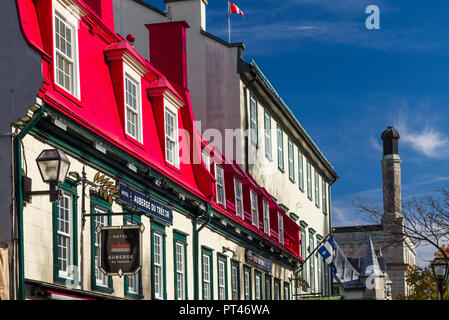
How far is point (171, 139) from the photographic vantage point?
2300cm

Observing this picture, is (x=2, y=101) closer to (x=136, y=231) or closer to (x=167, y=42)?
(x=136, y=231)

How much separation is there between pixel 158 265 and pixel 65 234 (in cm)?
541

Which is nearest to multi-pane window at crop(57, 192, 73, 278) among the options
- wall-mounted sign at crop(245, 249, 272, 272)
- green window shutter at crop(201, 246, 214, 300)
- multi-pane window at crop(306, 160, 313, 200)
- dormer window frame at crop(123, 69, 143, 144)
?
dormer window frame at crop(123, 69, 143, 144)

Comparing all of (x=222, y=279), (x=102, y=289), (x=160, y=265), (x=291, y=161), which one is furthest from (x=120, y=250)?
(x=291, y=161)

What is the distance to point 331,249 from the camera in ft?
137

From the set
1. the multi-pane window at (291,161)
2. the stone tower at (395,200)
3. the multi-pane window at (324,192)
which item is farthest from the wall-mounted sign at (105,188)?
the stone tower at (395,200)

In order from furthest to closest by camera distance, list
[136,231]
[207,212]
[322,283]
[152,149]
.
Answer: [322,283] < [207,212] < [152,149] < [136,231]

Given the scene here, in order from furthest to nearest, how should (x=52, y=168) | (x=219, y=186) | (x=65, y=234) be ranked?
1. (x=219, y=186)
2. (x=65, y=234)
3. (x=52, y=168)

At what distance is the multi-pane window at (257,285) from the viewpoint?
105ft

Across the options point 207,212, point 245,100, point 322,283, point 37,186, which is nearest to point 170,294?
point 207,212

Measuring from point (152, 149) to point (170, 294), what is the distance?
3622 mm

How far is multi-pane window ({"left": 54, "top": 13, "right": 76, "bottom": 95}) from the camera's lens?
1650 centimetres

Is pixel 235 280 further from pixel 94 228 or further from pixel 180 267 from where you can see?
pixel 94 228

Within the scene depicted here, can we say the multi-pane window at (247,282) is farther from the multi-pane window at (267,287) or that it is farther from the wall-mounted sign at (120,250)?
the wall-mounted sign at (120,250)
